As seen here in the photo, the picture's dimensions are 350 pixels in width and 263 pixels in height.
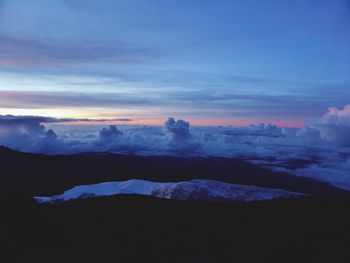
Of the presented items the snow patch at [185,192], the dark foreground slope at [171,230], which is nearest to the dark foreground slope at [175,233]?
the dark foreground slope at [171,230]

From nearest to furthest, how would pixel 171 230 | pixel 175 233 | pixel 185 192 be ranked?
pixel 175 233 → pixel 171 230 → pixel 185 192

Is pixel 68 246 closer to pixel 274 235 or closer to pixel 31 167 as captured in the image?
pixel 274 235

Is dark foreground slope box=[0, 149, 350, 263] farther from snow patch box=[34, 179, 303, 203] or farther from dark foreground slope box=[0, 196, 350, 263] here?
snow patch box=[34, 179, 303, 203]

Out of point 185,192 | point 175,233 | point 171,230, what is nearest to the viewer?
point 175,233

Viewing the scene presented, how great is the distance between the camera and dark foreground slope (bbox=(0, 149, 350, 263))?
2305 cm

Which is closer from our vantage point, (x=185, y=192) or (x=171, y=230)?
(x=171, y=230)

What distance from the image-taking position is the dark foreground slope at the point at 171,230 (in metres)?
23.0

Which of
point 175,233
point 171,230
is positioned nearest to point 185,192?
point 171,230

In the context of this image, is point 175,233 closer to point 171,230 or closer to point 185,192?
point 171,230

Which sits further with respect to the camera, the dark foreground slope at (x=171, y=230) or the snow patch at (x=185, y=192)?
the snow patch at (x=185, y=192)

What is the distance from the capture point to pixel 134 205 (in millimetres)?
35562

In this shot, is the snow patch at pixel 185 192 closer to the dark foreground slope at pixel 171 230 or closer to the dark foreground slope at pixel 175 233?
the dark foreground slope at pixel 171 230

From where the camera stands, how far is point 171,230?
2866 cm

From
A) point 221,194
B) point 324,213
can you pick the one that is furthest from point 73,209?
point 324,213
